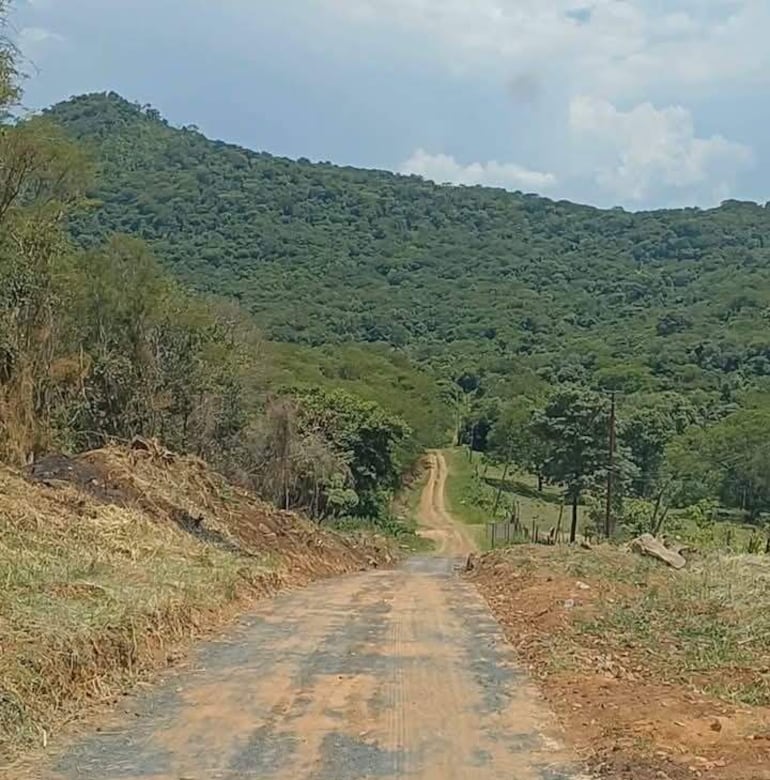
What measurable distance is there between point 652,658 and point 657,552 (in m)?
13.5

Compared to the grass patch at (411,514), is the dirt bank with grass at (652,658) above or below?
above

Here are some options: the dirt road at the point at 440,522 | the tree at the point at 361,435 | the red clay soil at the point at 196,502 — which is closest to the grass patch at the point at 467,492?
the dirt road at the point at 440,522

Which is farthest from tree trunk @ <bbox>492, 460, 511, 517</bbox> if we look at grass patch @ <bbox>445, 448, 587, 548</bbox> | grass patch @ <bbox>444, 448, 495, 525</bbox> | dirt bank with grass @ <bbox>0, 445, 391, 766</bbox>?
dirt bank with grass @ <bbox>0, 445, 391, 766</bbox>

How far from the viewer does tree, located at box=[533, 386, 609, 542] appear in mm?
57562

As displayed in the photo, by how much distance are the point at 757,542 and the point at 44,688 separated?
93.7 feet

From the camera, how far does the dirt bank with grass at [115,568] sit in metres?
9.88

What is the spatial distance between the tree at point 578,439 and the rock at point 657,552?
2898 centimetres

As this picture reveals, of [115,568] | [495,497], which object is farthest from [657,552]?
[495,497]

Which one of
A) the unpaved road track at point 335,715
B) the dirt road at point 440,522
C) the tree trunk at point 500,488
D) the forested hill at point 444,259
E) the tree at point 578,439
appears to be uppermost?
the forested hill at point 444,259

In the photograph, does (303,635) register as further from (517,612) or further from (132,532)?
(132,532)

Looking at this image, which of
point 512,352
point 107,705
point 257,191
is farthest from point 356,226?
point 107,705

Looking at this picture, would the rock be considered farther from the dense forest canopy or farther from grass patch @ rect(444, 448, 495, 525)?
grass patch @ rect(444, 448, 495, 525)

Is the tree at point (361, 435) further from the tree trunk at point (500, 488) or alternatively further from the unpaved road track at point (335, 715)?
the unpaved road track at point (335, 715)

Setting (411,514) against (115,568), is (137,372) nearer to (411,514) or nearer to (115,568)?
(115,568)
